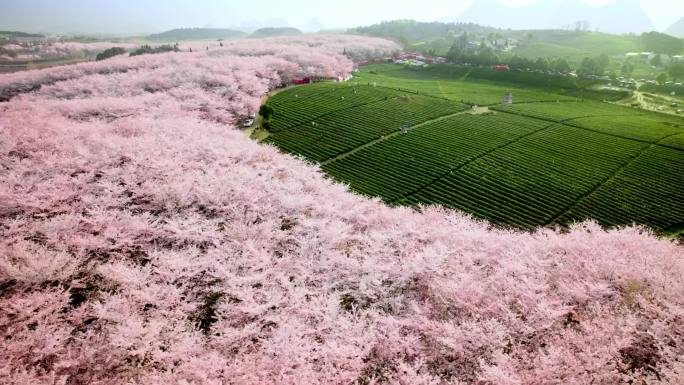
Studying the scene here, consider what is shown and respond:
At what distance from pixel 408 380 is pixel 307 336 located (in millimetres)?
4814

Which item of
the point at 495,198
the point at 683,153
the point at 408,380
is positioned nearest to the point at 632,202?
the point at 495,198

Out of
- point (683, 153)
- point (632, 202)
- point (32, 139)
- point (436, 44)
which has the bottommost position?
point (632, 202)

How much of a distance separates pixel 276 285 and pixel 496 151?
42844 mm

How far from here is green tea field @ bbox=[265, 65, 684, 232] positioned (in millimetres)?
39906

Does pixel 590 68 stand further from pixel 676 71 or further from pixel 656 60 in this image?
pixel 656 60

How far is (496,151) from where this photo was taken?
171 feet

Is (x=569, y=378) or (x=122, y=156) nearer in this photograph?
(x=569, y=378)

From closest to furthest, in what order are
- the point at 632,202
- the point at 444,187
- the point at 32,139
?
the point at 32,139
the point at 632,202
the point at 444,187

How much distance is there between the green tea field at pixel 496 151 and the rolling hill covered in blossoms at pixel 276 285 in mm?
11730

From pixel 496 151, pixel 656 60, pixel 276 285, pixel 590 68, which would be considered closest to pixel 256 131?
pixel 496 151

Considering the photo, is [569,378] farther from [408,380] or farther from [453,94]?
[453,94]

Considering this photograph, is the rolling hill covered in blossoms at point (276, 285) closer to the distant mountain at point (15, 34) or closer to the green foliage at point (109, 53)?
the green foliage at point (109, 53)

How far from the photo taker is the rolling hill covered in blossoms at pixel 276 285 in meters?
14.5

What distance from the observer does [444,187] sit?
44406 mm
